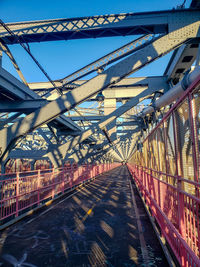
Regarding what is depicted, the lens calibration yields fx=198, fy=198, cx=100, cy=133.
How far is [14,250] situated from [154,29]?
34.1 ft

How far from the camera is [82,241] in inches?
224

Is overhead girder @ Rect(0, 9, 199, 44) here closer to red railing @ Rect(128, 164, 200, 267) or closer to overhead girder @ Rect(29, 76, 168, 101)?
overhead girder @ Rect(29, 76, 168, 101)

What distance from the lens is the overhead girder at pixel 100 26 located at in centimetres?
925

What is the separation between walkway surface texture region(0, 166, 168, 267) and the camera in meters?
4.54

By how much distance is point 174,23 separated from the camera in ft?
30.1

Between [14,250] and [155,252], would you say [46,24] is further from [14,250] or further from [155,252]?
[155,252]

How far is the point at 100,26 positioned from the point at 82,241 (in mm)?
8948

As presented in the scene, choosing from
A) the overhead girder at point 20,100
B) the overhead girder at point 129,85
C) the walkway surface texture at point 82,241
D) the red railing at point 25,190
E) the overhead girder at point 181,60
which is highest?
the overhead girder at point 129,85

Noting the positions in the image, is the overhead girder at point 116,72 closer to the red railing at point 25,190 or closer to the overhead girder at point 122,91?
the red railing at point 25,190

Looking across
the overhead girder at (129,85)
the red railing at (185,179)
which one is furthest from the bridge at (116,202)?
the overhead girder at (129,85)

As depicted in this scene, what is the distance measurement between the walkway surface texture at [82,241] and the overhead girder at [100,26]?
8.01m

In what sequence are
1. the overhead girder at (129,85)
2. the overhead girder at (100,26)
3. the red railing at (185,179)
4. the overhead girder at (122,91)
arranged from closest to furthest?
the red railing at (185,179)
the overhead girder at (100,26)
the overhead girder at (122,91)
the overhead girder at (129,85)

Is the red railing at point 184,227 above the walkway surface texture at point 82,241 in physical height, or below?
above

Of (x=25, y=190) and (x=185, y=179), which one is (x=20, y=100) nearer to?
(x=25, y=190)
